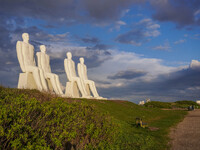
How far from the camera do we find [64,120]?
19.5 ft

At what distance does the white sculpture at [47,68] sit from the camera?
2112 centimetres

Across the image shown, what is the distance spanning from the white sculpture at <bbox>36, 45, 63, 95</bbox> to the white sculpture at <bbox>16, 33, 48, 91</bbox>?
4.98 ft

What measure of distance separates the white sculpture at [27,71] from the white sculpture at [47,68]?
1517 millimetres

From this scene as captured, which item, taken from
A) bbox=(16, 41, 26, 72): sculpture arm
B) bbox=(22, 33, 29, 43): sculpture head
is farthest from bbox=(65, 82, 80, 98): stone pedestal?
bbox=(22, 33, 29, 43): sculpture head

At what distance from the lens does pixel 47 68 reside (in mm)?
22656

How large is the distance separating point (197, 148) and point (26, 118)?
6.47m

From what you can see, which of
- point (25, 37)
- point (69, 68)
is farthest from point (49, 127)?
point (69, 68)

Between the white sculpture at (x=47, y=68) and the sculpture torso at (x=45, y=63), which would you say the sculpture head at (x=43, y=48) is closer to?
the white sculpture at (x=47, y=68)

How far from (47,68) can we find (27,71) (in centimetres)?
371

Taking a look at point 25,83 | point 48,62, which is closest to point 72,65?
point 48,62

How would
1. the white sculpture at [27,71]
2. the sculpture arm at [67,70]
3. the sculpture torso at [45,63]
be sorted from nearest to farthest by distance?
1. the white sculpture at [27,71]
2. the sculpture torso at [45,63]
3. the sculpture arm at [67,70]

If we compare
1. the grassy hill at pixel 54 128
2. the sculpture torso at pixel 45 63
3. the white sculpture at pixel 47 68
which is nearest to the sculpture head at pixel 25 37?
the white sculpture at pixel 47 68

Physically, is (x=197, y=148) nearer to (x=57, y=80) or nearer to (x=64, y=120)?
(x=64, y=120)

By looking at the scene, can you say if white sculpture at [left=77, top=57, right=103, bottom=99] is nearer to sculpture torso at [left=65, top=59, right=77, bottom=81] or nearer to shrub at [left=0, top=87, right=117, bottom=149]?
sculpture torso at [left=65, top=59, right=77, bottom=81]
